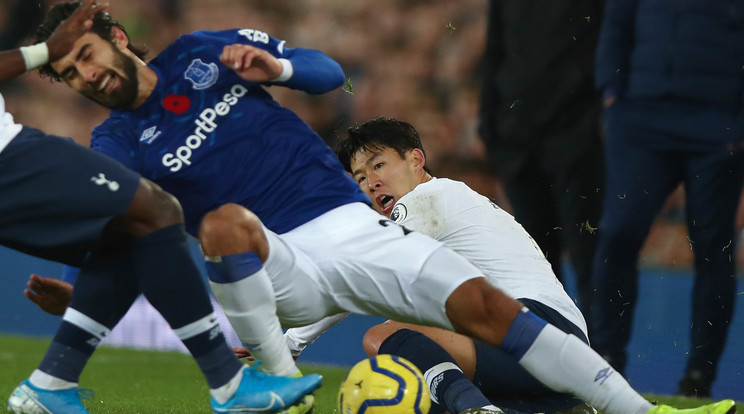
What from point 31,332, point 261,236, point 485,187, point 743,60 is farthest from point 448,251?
point 31,332

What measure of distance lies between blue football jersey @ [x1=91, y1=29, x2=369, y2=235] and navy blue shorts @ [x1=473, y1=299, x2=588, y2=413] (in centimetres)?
70

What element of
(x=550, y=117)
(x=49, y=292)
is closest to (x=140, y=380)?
(x=49, y=292)

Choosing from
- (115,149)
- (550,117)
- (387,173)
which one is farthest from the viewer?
(550,117)

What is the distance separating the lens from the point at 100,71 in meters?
3.19

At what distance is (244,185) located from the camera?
3.22 m

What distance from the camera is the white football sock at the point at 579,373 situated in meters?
2.82

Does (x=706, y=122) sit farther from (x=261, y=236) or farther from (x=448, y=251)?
(x=261, y=236)

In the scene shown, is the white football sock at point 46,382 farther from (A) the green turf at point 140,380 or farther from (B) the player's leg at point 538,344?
(B) the player's leg at point 538,344

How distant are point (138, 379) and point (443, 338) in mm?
2764

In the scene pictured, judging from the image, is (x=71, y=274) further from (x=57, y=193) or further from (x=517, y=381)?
(x=517, y=381)

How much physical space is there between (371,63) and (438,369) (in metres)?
5.04

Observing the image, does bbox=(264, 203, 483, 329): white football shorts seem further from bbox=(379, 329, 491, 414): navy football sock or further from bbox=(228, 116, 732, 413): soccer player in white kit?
bbox=(379, 329, 491, 414): navy football sock

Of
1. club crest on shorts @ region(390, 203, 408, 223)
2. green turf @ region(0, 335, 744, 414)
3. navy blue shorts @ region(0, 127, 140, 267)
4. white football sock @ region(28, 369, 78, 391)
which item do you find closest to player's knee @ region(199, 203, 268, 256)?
navy blue shorts @ region(0, 127, 140, 267)

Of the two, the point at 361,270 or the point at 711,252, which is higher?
the point at 361,270
